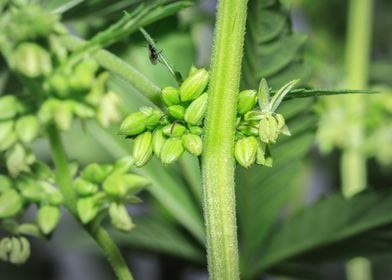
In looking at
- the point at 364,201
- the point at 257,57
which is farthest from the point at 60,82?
the point at 364,201

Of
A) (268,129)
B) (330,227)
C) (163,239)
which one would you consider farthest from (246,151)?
(163,239)

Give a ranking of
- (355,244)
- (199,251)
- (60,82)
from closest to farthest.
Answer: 1. (60,82)
2. (355,244)
3. (199,251)

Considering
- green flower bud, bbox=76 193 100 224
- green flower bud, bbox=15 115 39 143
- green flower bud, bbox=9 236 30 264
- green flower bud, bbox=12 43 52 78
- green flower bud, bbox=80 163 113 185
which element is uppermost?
green flower bud, bbox=12 43 52 78

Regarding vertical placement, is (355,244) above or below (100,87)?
below

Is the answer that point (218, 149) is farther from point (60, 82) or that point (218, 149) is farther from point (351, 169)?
point (351, 169)

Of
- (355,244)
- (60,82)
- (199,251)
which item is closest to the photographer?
(60,82)

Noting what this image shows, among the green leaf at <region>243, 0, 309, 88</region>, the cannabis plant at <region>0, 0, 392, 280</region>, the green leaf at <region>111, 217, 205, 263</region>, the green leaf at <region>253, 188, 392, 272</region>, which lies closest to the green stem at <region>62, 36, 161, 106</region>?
the cannabis plant at <region>0, 0, 392, 280</region>

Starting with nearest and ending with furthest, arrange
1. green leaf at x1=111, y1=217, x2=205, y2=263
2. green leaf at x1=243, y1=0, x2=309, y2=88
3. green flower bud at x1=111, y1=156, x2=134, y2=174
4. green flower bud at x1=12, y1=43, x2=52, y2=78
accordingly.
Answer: green flower bud at x1=12, y1=43, x2=52, y2=78
green flower bud at x1=111, y1=156, x2=134, y2=174
green leaf at x1=243, y1=0, x2=309, y2=88
green leaf at x1=111, y1=217, x2=205, y2=263

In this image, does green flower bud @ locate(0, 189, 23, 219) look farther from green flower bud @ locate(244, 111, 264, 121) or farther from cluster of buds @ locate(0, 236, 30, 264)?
green flower bud @ locate(244, 111, 264, 121)

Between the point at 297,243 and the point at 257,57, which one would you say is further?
the point at 297,243
